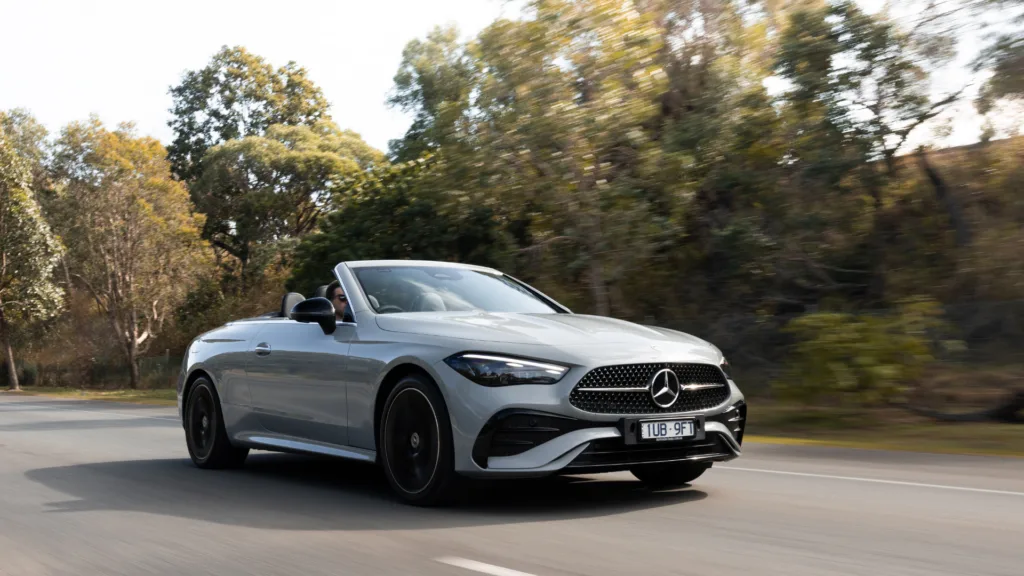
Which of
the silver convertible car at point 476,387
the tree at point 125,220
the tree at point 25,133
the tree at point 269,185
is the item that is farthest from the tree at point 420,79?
the silver convertible car at point 476,387

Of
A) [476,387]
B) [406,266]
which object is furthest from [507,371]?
[406,266]

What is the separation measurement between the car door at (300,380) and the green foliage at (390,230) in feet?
53.1

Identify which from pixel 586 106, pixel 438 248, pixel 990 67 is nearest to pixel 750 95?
pixel 586 106

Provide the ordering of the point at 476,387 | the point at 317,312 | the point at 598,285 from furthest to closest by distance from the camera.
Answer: the point at 598,285 → the point at 317,312 → the point at 476,387

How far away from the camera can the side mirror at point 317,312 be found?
25.4 ft

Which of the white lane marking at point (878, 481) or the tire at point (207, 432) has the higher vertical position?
the tire at point (207, 432)

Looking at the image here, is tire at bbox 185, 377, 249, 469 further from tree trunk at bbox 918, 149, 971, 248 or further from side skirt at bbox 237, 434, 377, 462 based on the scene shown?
tree trunk at bbox 918, 149, 971, 248

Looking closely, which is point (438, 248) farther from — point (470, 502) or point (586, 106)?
point (470, 502)

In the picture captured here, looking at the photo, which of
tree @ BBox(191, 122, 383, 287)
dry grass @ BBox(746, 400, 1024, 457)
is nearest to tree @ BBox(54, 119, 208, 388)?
tree @ BBox(191, 122, 383, 287)

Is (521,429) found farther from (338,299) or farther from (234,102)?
(234,102)

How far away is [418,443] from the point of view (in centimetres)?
689

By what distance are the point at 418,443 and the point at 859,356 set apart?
8.18 meters

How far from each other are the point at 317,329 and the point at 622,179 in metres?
12.2

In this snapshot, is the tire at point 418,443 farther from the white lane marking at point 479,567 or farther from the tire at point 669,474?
the tire at point 669,474
